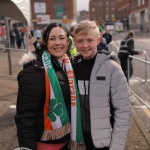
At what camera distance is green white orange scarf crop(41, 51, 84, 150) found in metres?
1.89

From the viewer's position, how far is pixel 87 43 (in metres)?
1.94

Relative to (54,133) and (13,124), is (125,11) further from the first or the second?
(54,133)

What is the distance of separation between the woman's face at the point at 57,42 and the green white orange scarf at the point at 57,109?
6cm

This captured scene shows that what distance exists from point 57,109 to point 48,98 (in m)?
0.12

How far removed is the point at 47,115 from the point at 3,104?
4137 millimetres

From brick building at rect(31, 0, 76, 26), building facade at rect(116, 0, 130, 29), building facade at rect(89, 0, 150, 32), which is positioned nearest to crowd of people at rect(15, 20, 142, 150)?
Result: building facade at rect(89, 0, 150, 32)

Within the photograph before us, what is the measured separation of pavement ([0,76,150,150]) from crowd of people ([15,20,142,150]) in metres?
1.85

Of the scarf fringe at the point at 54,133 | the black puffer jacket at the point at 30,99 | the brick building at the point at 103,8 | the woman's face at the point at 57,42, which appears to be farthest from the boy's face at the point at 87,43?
the brick building at the point at 103,8

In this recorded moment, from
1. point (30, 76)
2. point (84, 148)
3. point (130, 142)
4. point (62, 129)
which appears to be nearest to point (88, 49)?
point (30, 76)

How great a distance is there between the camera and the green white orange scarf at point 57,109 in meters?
1.89

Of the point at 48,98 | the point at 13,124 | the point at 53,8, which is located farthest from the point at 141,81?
the point at 53,8

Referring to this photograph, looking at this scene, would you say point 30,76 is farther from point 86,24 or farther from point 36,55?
point 86,24

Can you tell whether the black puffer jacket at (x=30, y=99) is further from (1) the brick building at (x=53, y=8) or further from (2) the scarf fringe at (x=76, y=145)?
(1) the brick building at (x=53, y=8)

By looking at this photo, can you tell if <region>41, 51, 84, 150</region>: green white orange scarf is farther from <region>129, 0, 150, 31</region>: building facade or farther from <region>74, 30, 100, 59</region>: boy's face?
<region>129, 0, 150, 31</region>: building facade
